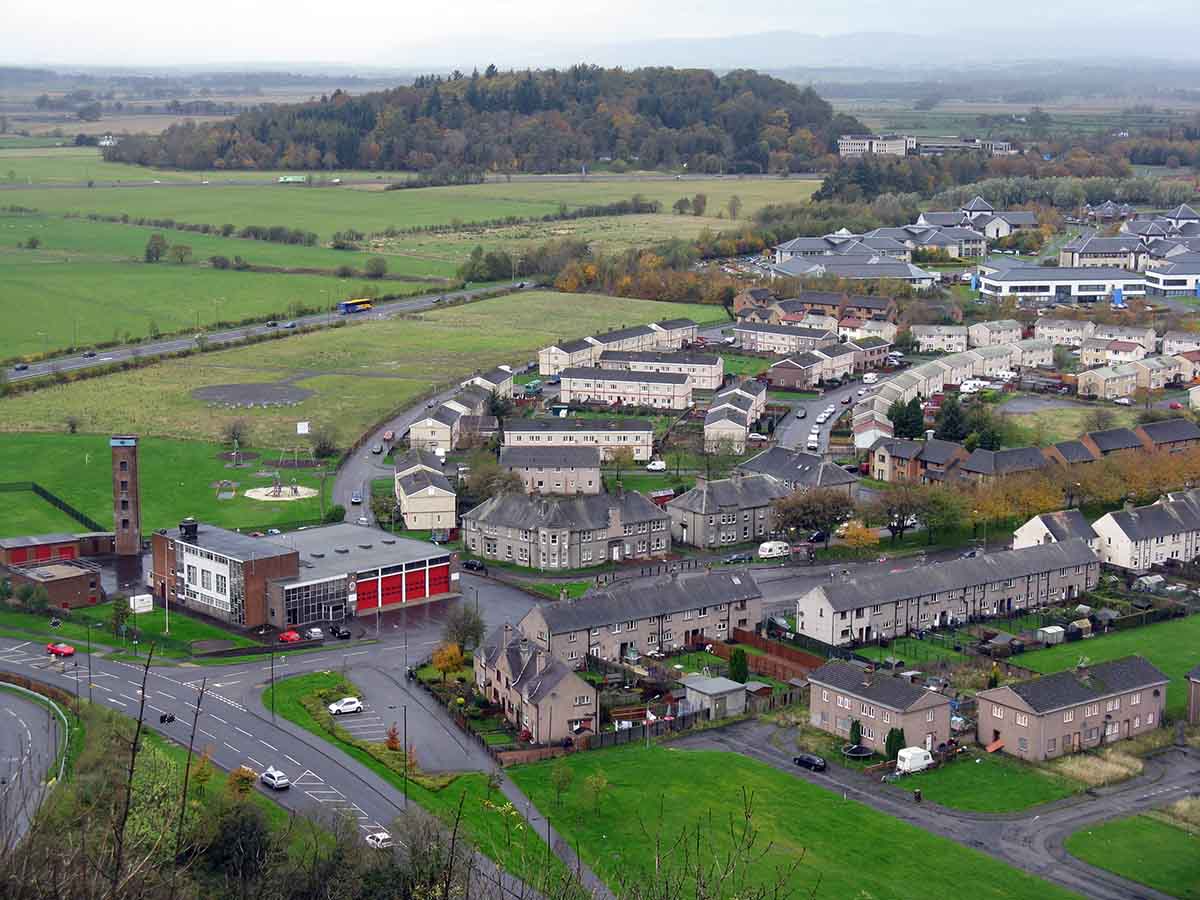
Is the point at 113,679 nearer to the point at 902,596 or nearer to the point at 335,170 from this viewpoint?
the point at 902,596

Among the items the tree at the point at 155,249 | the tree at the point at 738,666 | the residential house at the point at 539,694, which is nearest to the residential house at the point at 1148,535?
the tree at the point at 738,666

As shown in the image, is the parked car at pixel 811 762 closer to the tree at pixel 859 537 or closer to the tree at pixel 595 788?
the tree at pixel 595 788

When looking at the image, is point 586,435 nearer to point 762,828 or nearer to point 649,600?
point 649,600

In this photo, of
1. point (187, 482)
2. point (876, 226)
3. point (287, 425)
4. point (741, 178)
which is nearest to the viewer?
point (187, 482)

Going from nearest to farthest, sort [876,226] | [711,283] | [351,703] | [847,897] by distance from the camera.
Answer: [847,897] < [351,703] < [711,283] < [876,226]

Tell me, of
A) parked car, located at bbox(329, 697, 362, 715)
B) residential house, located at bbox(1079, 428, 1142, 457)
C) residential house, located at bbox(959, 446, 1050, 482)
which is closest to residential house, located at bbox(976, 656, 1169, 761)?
parked car, located at bbox(329, 697, 362, 715)

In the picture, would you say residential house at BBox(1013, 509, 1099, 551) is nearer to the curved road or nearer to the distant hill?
the curved road

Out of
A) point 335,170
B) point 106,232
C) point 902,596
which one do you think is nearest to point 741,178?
point 335,170
